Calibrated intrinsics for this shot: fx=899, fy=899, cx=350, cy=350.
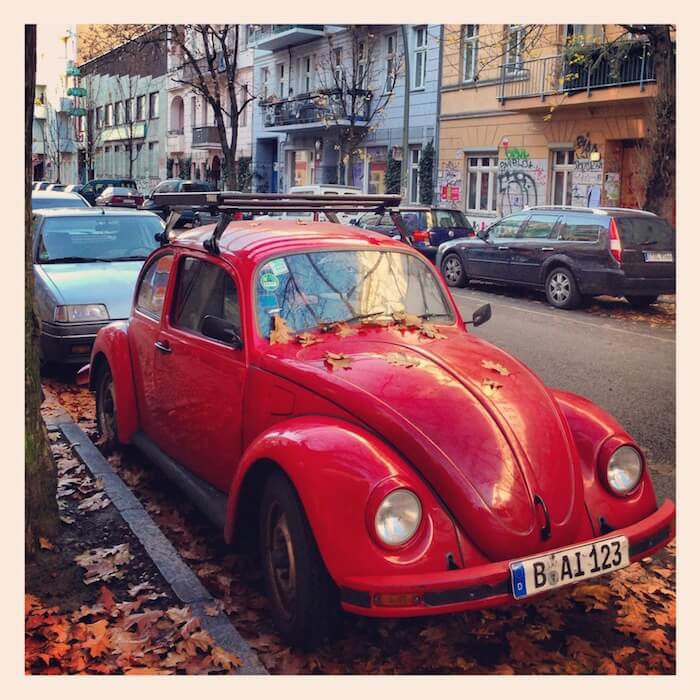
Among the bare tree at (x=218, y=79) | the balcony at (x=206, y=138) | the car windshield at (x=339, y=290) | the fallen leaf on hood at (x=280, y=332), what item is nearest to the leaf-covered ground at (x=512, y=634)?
the fallen leaf on hood at (x=280, y=332)

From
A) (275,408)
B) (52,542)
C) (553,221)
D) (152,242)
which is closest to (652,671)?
(275,408)

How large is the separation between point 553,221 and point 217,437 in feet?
34.9

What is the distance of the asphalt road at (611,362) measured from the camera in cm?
623

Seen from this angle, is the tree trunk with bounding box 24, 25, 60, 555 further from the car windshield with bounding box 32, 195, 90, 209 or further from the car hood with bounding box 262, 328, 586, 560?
the car windshield with bounding box 32, 195, 90, 209

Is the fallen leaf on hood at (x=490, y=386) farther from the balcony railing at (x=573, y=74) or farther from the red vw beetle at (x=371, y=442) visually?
the balcony railing at (x=573, y=74)

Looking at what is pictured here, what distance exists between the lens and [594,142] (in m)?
20.0

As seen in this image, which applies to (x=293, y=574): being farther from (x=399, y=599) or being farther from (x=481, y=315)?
(x=481, y=315)

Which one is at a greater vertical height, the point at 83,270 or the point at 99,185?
the point at 99,185

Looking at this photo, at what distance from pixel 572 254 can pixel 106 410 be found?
884cm

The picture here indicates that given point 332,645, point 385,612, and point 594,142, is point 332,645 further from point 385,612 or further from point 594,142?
point 594,142

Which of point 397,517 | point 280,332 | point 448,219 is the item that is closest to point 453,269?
point 448,219

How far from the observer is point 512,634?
3654mm
